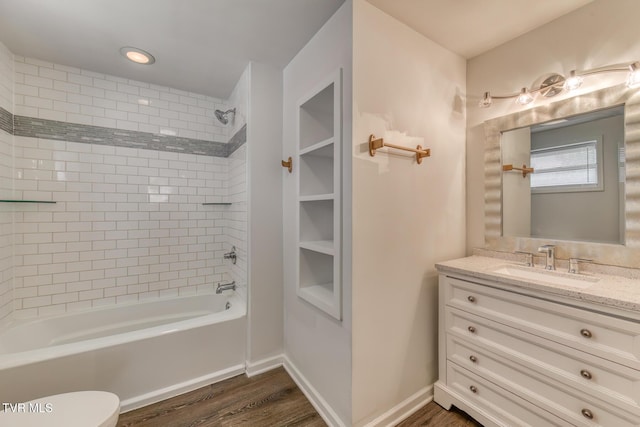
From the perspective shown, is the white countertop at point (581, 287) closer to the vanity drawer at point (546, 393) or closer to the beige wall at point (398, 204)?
the beige wall at point (398, 204)

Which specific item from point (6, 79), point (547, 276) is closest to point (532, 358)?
point (547, 276)

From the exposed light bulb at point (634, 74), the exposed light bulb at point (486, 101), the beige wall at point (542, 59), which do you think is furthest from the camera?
the exposed light bulb at point (486, 101)

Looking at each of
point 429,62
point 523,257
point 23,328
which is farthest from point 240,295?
point 429,62

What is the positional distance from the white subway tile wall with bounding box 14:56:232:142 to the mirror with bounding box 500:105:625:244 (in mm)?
2546

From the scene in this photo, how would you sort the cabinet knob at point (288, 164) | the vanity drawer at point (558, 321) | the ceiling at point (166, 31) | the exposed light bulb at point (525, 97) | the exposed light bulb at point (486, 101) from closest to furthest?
the vanity drawer at point (558, 321), the ceiling at point (166, 31), the exposed light bulb at point (525, 97), the exposed light bulb at point (486, 101), the cabinet knob at point (288, 164)

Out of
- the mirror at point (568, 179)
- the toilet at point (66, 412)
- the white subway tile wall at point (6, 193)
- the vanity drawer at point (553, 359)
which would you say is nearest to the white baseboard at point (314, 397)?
the vanity drawer at point (553, 359)

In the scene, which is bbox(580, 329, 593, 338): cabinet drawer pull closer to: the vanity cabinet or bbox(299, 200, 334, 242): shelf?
the vanity cabinet

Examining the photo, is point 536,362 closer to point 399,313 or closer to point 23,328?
point 399,313

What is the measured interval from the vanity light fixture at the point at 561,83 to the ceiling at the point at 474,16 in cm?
35

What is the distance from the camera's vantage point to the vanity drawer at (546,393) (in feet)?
3.34

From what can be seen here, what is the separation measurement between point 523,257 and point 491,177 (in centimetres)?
57

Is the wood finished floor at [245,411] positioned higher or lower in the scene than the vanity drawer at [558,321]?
lower

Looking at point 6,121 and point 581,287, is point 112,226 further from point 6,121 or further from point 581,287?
point 581,287

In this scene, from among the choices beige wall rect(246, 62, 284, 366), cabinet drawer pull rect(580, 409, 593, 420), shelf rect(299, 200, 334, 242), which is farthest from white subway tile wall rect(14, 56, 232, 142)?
cabinet drawer pull rect(580, 409, 593, 420)
